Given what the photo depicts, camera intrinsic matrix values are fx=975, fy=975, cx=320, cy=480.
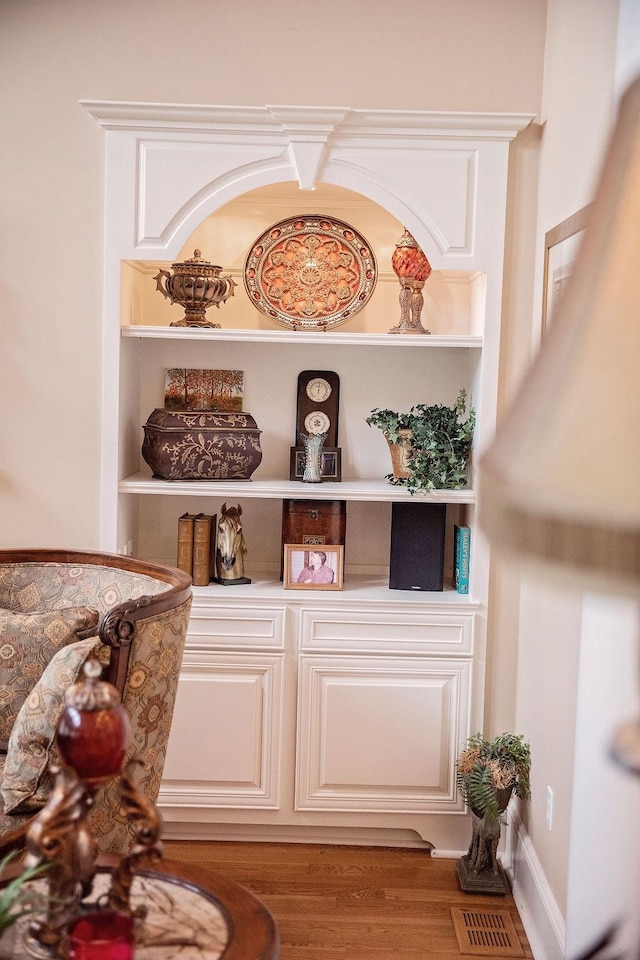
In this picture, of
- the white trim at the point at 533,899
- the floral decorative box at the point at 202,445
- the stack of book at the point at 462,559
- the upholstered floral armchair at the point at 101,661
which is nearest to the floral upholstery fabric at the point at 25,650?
the upholstered floral armchair at the point at 101,661

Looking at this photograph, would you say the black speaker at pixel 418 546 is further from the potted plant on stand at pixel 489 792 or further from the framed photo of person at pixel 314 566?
the potted plant on stand at pixel 489 792

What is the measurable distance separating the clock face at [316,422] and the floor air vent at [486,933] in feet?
5.44

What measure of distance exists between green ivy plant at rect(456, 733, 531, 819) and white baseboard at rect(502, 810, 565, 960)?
159mm

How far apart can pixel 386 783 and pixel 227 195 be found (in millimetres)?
2028

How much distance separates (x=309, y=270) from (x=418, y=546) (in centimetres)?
105

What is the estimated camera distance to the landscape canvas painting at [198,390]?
3.59 meters

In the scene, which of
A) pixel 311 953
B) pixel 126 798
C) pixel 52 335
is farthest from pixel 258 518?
pixel 126 798

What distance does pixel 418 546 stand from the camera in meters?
3.36

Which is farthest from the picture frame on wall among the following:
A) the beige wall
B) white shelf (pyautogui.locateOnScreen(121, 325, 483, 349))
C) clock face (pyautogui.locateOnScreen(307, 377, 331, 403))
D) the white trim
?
the white trim

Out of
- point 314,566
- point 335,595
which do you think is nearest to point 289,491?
point 314,566

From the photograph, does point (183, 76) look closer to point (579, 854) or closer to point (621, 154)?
point (579, 854)

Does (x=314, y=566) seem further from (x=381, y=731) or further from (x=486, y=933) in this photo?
(x=486, y=933)

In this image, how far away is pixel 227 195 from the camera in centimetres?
321

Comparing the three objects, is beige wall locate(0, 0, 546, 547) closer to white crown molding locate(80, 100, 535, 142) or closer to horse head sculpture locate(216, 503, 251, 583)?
white crown molding locate(80, 100, 535, 142)
